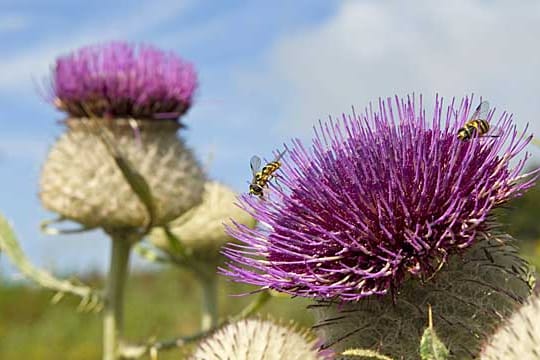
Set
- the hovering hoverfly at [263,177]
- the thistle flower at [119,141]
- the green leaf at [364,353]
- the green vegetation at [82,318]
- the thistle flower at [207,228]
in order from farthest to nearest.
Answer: the green vegetation at [82,318] < the thistle flower at [207,228] < the thistle flower at [119,141] < the hovering hoverfly at [263,177] < the green leaf at [364,353]

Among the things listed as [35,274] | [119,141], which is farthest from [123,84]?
[35,274]

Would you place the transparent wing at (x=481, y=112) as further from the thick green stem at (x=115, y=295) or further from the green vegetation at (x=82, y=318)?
the green vegetation at (x=82, y=318)

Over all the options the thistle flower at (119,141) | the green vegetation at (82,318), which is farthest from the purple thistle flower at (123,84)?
the green vegetation at (82,318)

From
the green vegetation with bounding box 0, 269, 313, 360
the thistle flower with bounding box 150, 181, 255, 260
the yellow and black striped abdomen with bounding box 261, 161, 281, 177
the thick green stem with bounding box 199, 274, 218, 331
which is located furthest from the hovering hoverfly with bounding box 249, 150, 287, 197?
the green vegetation with bounding box 0, 269, 313, 360

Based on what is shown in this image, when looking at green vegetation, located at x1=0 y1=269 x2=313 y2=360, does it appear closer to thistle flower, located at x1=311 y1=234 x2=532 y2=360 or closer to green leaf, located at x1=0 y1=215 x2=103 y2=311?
green leaf, located at x1=0 y1=215 x2=103 y2=311

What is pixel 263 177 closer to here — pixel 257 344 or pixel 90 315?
pixel 257 344
